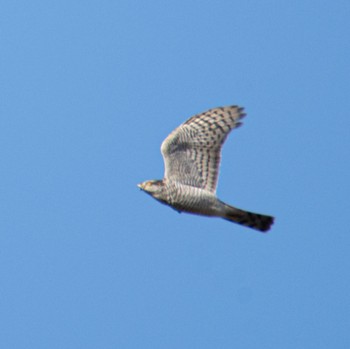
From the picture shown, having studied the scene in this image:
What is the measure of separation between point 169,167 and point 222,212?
3.73 feet

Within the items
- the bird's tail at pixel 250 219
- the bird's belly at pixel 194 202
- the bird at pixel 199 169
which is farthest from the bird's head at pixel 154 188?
the bird's tail at pixel 250 219

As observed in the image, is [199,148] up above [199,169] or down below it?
above

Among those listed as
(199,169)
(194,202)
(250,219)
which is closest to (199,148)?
(199,169)

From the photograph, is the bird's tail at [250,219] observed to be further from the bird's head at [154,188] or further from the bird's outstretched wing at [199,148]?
the bird's head at [154,188]

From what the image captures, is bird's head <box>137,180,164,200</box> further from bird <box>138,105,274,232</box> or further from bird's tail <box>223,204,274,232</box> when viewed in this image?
bird's tail <box>223,204,274,232</box>

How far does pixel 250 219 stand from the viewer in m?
8.81

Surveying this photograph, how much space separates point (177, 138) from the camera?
8.95 metres

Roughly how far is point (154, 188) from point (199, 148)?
103cm

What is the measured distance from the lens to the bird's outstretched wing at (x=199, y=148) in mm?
8945

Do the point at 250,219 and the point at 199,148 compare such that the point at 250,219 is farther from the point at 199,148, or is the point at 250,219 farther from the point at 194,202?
the point at 199,148

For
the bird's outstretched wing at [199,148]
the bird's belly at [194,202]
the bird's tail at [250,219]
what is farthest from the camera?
the bird's outstretched wing at [199,148]

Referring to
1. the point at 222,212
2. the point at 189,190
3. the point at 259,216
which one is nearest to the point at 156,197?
the point at 189,190

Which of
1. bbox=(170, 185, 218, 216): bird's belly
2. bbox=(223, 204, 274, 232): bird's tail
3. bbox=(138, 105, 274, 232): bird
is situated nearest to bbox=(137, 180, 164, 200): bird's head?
bbox=(138, 105, 274, 232): bird

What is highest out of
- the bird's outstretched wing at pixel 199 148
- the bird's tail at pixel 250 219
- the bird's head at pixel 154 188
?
the bird's outstretched wing at pixel 199 148
